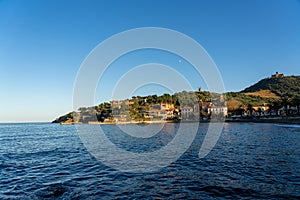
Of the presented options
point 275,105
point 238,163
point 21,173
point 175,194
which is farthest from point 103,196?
point 275,105

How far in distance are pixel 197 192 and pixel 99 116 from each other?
552 feet

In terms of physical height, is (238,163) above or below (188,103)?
below

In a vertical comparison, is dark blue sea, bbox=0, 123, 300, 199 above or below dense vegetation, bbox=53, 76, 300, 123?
below

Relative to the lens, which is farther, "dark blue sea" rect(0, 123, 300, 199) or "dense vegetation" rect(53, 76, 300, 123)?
"dense vegetation" rect(53, 76, 300, 123)

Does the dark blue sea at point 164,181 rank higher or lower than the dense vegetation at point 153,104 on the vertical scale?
lower

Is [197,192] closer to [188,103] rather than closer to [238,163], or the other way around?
[238,163]

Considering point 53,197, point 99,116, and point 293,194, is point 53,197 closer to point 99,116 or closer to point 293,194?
point 293,194

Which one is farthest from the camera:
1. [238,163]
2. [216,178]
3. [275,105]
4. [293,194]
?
[275,105]

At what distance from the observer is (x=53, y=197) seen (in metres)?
10.1

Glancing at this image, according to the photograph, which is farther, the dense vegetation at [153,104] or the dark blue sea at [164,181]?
the dense vegetation at [153,104]

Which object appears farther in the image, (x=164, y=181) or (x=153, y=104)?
(x=153, y=104)

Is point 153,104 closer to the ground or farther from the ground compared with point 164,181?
farther from the ground

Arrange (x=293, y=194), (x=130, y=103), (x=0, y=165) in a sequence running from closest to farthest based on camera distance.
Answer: (x=293, y=194) → (x=0, y=165) → (x=130, y=103)

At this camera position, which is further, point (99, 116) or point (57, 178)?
point (99, 116)
